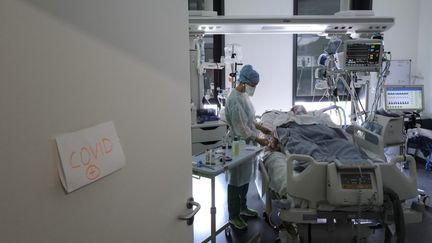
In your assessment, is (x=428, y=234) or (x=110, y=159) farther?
(x=428, y=234)

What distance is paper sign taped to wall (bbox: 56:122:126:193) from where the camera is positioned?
0.81 metres

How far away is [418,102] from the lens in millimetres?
4637

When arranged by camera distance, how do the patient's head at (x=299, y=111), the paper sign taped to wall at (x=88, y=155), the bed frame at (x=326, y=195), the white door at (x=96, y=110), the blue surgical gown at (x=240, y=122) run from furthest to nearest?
the patient's head at (x=299, y=111), the blue surgical gown at (x=240, y=122), the bed frame at (x=326, y=195), the paper sign taped to wall at (x=88, y=155), the white door at (x=96, y=110)

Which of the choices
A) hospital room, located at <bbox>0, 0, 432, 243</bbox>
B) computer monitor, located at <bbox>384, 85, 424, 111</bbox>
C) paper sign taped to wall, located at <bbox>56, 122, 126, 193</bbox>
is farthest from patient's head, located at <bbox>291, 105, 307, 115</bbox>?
paper sign taped to wall, located at <bbox>56, 122, 126, 193</bbox>

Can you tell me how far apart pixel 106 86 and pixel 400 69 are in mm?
5869

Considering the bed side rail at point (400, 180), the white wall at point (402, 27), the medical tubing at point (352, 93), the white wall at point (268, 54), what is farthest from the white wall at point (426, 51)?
the bed side rail at point (400, 180)

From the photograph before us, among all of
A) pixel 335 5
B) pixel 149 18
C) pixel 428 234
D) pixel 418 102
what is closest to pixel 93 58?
pixel 149 18

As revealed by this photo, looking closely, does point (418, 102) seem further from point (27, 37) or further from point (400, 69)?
point (27, 37)

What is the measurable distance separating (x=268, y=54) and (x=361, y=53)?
6.93 feet

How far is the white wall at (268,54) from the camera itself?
18.1 ft

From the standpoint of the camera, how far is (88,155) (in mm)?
887

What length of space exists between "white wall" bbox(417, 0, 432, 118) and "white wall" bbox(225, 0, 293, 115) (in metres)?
2.14

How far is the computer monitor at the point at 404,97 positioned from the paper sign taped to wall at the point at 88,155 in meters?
4.44

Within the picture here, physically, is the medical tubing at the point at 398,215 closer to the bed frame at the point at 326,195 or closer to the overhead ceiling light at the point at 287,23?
the bed frame at the point at 326,195
